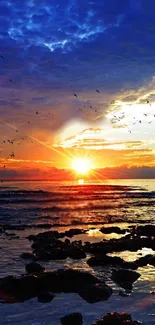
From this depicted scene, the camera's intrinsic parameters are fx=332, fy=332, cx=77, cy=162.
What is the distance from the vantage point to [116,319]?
10414 mm

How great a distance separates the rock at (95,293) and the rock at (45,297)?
1210 mm

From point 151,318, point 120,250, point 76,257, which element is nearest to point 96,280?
point 151,318

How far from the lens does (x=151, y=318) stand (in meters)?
11.1

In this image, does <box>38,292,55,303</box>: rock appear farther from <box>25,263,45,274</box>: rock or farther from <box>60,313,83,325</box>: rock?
<box>25,263,45,274</box>: rock

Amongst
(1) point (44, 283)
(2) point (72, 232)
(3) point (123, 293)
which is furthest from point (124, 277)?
(2) point (72, 232)

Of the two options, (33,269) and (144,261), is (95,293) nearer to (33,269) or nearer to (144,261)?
(33,269)

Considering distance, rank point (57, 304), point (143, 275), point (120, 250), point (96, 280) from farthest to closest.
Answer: point (120, 250) → point (143, 275) → point (96, 280) → point (57, 304)

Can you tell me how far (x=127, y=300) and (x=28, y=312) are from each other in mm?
3787

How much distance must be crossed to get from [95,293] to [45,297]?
6.44ft

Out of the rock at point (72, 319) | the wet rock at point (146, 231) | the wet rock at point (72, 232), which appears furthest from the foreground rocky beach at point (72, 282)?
the wet rock at point (146, 231)

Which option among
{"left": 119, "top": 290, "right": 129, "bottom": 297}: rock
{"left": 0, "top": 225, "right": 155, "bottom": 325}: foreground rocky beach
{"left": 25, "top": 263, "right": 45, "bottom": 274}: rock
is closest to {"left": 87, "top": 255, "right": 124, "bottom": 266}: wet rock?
{"left": 0, "top": 225, "right": 155, "bottom": 325}: foreground rocky beach

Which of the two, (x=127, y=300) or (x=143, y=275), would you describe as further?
(x=143, y=275)

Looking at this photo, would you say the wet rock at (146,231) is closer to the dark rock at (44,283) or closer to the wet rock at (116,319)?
the dark rock at (44,283)

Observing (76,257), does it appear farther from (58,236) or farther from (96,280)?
(58,236)
